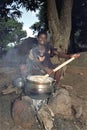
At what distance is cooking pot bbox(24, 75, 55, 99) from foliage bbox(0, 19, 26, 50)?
35.9 m

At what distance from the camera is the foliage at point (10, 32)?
4341 centimetres

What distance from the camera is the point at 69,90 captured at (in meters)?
8.04

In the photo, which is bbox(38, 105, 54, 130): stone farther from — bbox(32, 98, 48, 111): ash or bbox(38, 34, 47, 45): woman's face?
bbox(38, 34, 47, 45): woman's face

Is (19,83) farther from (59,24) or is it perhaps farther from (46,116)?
(59,24)

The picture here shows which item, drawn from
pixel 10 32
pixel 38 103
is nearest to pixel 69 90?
pixel 38 103

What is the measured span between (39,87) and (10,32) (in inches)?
1671

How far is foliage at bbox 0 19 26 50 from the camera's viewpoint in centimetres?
4341

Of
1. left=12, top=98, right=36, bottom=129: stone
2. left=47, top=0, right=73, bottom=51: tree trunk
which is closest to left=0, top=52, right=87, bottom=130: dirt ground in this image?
left=12, top=98, right=36, bottom=129: stone

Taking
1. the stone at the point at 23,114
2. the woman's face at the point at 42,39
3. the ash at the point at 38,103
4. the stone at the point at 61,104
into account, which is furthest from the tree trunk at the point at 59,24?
the stone at the point at 23,114

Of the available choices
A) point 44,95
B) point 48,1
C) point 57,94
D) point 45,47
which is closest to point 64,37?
point 48,1

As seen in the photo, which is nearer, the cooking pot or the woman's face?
the cooking pot

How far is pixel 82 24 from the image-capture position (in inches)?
842

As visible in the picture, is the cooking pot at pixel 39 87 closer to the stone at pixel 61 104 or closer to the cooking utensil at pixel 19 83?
the stone at pixel 61 104

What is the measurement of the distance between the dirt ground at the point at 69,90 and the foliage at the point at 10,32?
108ft
